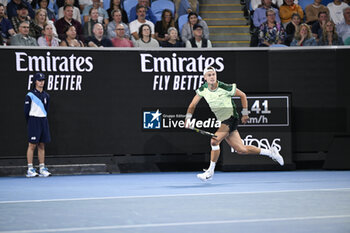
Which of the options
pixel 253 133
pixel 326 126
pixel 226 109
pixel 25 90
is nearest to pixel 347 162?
pixel 326 126

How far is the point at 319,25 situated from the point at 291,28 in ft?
2.15

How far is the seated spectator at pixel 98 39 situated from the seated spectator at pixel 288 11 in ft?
15.5

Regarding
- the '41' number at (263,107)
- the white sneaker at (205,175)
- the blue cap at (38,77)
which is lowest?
the white sneaker at (205,175)

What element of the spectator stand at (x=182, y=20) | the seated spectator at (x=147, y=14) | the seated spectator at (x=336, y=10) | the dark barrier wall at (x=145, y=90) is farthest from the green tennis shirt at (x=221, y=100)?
the seated spectator at (x=336, y=10)

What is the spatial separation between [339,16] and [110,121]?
→ 22.1ft

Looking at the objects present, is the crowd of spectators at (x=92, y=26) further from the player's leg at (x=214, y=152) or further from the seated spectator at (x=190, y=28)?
the player's leg at (x=214, y=152)

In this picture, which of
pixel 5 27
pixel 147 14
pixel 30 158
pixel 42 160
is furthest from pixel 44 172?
pixel 147 14

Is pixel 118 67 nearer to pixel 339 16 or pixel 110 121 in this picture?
pixel 110 121

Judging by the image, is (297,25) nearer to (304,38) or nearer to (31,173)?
(304,38)

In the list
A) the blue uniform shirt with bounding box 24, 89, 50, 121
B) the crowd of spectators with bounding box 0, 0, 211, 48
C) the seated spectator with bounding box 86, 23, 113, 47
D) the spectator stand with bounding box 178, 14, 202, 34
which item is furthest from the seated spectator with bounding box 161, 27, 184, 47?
the blue uniform shirt with bounding box 24, 89, 50, 121

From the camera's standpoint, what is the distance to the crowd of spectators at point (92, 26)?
12625 mm

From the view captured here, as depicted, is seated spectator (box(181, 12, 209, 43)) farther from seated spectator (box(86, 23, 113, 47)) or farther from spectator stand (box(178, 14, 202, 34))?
seated spectator (box(86, 23, 113, 47))

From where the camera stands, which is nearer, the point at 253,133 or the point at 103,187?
the point at 103,187

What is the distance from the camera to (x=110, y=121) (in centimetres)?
1276
